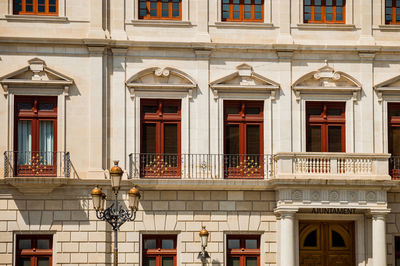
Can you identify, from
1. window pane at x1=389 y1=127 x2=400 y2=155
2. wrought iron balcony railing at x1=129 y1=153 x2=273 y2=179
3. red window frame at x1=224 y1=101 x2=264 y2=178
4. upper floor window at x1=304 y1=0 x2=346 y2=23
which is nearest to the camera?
wrought iron balcony railing at x1=129 y1=153 x2=273 y2=179

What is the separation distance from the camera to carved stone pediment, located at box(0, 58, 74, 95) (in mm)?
32844

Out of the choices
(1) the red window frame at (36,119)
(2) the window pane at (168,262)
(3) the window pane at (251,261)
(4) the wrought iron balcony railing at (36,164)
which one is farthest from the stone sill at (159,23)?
(3) the window pane at (251,261)

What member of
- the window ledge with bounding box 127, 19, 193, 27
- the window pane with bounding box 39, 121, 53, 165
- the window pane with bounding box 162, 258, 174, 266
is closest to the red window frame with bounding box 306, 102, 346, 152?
the window ledge with bounding box 127, 19, 193, 27

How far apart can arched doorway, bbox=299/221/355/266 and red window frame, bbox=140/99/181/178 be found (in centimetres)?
497

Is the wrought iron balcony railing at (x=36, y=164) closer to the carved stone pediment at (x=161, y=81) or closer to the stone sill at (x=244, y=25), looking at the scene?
the carved stone pediment at (x=161, y=81)

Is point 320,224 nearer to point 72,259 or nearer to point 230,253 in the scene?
point 230,253

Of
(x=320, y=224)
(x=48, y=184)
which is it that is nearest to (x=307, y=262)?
(x=320, y=224)

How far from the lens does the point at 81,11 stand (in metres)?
33.6

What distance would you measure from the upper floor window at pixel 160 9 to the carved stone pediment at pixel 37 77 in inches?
143

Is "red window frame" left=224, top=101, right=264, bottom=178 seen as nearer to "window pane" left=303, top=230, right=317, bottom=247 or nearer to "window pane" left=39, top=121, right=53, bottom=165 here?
"window pane" left=303, top=230, right=317, bottom=247

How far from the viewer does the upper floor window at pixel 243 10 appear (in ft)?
113

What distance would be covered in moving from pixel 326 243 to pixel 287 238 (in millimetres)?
2641

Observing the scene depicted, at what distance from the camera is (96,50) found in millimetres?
33219

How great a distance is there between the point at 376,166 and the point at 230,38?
6.76 metres
